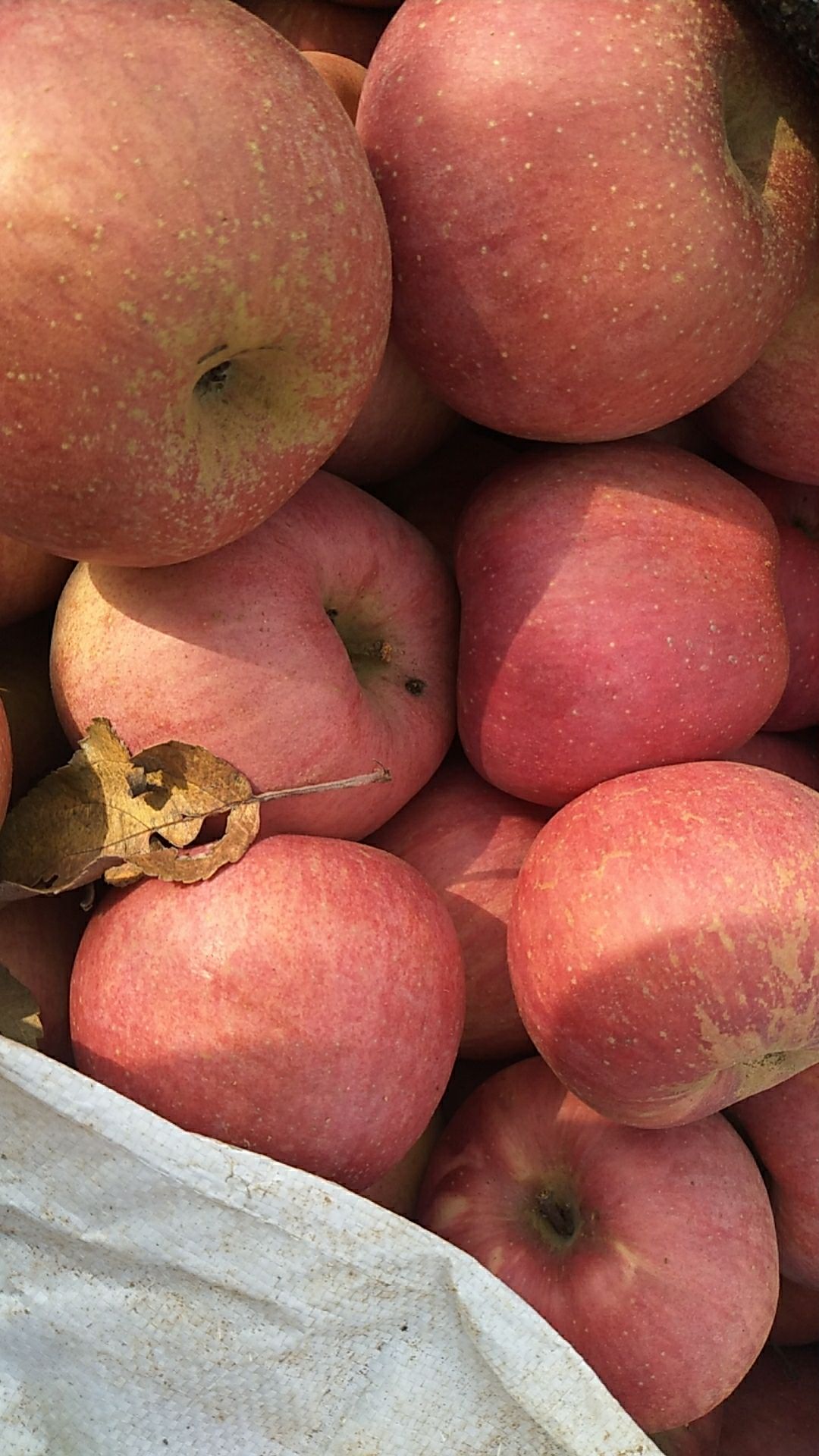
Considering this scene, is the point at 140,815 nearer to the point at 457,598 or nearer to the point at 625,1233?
the point at 457,598

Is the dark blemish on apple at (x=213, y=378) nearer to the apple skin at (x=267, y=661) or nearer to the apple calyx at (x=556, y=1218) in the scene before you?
the apple skin at (x=267, y=661)

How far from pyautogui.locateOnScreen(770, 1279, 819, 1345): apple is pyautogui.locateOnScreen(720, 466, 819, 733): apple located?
63 centimetres

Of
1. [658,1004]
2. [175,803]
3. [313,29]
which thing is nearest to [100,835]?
[175,803]

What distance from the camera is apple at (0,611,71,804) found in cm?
100

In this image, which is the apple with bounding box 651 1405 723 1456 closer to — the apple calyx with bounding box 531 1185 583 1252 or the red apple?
the apple calyx with bounding box 531 1185 583 1252

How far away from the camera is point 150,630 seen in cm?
86

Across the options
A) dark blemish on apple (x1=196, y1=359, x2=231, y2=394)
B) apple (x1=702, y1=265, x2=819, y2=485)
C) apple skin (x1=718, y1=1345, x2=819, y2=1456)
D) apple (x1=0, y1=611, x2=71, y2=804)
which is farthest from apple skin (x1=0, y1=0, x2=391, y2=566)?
apple skin (x1=718, y1=1345, x2=819, y2=1456)

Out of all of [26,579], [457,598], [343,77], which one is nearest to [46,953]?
[26,579]

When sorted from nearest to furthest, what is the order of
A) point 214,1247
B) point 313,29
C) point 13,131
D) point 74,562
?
point 13,131 → point 214,1247 → point 74,562 → point 313,29

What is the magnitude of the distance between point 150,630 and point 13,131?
349mm

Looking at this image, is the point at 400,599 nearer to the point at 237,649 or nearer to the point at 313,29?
the point at 237,649

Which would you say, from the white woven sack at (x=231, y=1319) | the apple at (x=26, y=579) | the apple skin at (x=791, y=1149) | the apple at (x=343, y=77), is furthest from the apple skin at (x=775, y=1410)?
the apple at (x=343, y=77)

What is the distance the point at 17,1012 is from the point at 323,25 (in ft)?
3.21

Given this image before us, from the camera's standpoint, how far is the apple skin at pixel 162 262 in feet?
2.06
